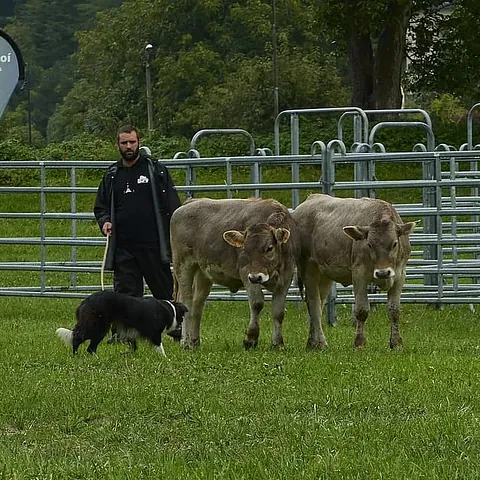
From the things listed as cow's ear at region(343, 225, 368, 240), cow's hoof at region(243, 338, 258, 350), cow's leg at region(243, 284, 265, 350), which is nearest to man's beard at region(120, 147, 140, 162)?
cow's leg at region(243, 284, 265, 350)

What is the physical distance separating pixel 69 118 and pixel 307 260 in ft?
204

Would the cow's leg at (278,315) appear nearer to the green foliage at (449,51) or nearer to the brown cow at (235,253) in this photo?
the brown cow at (235,253)

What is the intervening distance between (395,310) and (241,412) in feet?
13.9

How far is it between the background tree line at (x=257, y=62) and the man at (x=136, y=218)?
20681 mm

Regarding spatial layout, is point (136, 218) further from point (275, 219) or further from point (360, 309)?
point (360, 309)

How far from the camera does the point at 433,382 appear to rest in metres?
→ 10.1

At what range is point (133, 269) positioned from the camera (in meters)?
13.9

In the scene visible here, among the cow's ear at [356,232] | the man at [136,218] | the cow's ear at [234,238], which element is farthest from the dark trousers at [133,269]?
the cow's ear at [356,232]

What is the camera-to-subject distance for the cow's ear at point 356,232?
12.8m

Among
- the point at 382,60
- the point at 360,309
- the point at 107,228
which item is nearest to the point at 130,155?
the point at 107,228

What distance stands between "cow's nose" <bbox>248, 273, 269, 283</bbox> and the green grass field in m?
0.63

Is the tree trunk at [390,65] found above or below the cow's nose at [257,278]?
above

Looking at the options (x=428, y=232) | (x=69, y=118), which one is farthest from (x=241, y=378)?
(x=69, y=118)

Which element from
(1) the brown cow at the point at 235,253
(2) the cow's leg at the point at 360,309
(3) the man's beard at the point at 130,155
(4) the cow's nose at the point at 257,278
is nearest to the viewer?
(4) the cow's nose at the point at 257,278
